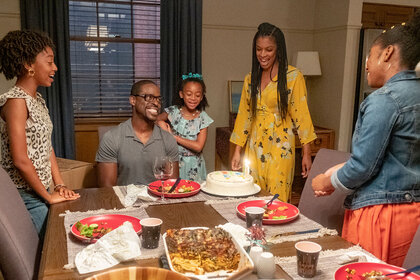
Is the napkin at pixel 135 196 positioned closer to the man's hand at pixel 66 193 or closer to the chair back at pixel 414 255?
the man's hand at pixel 66 193

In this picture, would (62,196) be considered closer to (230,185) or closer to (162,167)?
(162,167)

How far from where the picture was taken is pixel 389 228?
1.48m

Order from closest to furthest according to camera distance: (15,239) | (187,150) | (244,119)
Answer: (15,239)
(244,119)
(187,150)

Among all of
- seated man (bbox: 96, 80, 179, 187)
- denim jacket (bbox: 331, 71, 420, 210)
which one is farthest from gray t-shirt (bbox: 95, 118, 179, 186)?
denim jacket (bbox: 331, 71, 420, 210)

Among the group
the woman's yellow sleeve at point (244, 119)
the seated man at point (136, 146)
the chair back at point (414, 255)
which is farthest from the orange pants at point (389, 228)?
the woman's yellow sleeve at point (244, 119)

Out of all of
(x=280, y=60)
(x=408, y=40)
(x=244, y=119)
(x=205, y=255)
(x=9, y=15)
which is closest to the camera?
(x=205, y=255)

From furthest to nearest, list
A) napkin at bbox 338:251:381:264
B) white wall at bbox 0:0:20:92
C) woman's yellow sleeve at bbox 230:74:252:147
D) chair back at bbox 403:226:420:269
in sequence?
white wall at bbox 0:0:20:92 < woman's yellow sleeve at bbox 230:74:252:147 < chair back at bbox 403:226:420:269 < napkin at bbox 338:251:381:264

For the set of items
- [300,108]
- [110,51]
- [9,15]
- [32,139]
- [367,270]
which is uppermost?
[9,15]

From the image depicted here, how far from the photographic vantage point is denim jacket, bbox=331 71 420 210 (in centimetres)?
138

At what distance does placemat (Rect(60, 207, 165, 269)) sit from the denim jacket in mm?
769

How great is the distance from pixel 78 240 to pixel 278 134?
5.24ft

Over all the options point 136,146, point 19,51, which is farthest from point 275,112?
point 19,51

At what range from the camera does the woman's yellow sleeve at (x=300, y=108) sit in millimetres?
2588

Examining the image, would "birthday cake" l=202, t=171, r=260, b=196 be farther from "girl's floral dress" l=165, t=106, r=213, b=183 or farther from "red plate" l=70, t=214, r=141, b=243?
"girl's floral dress" l=165, t=106, r=213, b=183
